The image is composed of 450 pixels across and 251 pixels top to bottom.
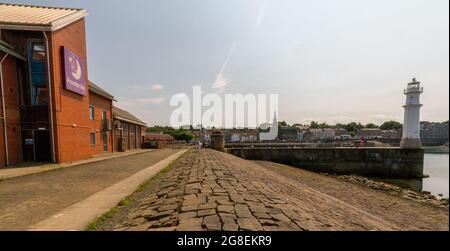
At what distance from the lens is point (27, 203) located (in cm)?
577

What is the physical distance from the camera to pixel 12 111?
14102 mm

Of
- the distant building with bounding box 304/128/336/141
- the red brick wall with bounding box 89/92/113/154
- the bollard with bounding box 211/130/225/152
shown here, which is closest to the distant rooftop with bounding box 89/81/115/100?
the red brick wall with bounding box 89/92/113/154

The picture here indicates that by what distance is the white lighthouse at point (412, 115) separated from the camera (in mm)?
30516

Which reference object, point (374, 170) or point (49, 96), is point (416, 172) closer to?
point (374, 170)

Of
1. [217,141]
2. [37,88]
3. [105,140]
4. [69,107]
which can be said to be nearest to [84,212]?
[69,107]

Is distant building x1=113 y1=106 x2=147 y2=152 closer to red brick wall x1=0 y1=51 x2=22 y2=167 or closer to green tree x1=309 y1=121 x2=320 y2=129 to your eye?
red brick wall x1=0 y1=51 x2=22 y2=167

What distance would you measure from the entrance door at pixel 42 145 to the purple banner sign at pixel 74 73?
3748mm

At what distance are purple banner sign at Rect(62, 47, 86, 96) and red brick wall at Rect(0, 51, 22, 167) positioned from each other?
2.94m

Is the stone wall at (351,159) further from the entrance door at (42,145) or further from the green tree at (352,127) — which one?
the green tree at (352,127)

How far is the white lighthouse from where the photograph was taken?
3052 cm

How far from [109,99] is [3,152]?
14.8m

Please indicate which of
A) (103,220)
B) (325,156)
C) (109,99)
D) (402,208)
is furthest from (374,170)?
(109,99)

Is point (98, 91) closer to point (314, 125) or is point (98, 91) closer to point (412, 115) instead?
point (412, 115)

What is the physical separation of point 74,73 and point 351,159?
34401 mm
